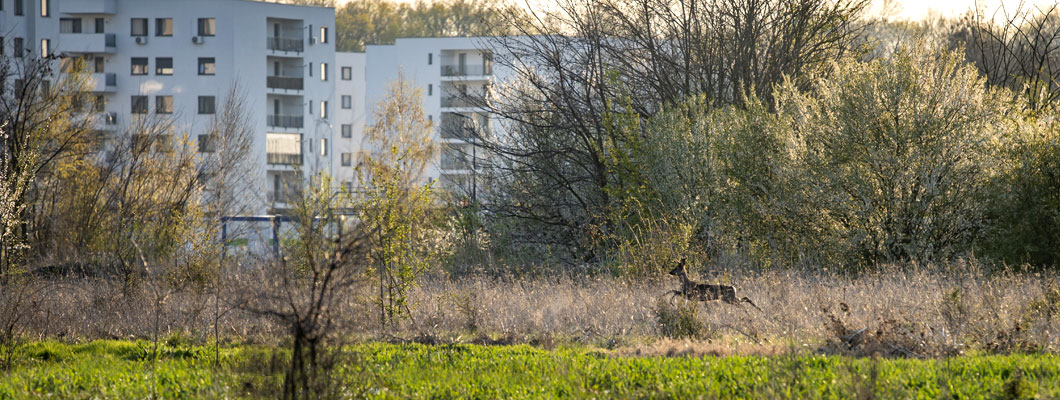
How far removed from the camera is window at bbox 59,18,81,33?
4716 cm

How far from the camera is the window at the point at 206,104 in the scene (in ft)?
156

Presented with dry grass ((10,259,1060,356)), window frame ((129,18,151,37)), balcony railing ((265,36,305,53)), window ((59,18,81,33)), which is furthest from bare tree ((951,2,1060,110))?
window ((59,18,81,33))

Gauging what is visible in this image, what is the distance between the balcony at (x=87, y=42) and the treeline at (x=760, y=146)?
33.4 meters

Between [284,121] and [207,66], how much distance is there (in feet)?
16.0

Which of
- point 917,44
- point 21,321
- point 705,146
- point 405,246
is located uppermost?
point 917,44

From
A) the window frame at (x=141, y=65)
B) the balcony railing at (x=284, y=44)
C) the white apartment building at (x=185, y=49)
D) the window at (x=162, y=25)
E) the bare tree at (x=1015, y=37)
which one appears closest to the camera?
the bare tree at (x=1015, y=37)

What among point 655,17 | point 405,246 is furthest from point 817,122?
point 405,246

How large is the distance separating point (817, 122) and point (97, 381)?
11.4 meters

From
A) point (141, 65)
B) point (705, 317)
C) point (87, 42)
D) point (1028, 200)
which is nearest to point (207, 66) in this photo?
point (141, 65)

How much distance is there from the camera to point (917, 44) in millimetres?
14203

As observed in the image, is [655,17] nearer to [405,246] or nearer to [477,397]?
[405,246]

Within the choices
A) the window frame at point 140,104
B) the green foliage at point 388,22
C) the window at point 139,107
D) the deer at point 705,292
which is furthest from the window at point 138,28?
the deer at point 705,292

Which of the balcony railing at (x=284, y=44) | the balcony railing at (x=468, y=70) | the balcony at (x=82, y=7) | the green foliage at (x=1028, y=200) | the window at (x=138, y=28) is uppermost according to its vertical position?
the balcony at (x=82, y=7)

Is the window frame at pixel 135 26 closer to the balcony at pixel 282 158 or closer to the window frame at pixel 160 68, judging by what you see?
the window frame at pixel 160 68
